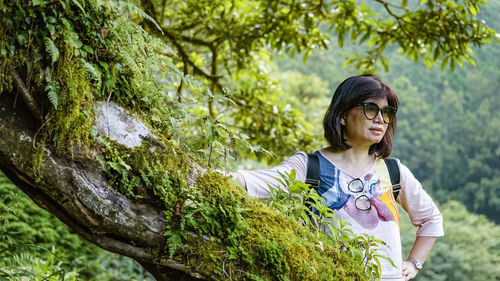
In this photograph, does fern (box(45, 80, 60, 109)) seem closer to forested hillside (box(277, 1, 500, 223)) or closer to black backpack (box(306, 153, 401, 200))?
black backpack (box(306, 153, 401, 200))

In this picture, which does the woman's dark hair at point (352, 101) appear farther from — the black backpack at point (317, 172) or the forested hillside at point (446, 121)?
the forested hillside at point (446, 121)

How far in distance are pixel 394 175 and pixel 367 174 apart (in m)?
0.18

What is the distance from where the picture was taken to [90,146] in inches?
68.7

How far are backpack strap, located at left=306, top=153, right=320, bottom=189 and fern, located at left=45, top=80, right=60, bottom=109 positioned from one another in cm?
130

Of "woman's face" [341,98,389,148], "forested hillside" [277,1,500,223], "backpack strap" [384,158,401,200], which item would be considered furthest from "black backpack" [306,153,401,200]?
"forested hillside" [277,1,500,223]

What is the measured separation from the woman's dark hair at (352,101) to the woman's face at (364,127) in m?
0.03

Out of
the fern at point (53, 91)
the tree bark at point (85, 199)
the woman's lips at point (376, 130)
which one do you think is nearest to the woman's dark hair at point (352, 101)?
the woman's lips at point (376, 130)

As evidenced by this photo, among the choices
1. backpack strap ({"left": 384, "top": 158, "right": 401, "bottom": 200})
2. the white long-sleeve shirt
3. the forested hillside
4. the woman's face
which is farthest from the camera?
the forested hillside

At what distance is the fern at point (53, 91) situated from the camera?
5.44ft

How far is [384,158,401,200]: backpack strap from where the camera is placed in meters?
2.71

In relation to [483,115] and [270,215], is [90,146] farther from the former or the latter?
[483,115]

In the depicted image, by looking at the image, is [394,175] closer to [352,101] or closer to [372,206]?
[372,206]

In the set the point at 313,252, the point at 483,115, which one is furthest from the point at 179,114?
the point at 483,115

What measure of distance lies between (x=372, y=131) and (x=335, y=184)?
321mm
